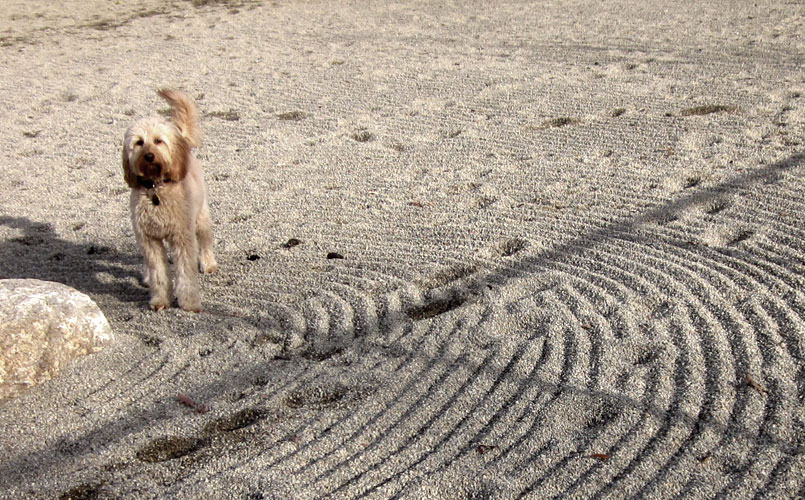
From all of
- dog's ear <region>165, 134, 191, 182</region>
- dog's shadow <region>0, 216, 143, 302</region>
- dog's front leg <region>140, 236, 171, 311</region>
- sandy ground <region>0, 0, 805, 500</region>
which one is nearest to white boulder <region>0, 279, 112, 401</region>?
sandy ground <region>0, 0, 805, 500</region>

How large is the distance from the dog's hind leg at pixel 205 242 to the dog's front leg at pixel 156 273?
0.40m

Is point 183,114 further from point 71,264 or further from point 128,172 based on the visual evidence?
point 71,264

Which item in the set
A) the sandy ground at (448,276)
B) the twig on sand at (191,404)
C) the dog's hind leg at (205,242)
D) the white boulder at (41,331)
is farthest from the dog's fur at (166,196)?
the twig on sand at (191,404)

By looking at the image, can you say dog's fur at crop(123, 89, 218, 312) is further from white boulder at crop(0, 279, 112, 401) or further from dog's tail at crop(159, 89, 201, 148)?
white boulder at crop(0, 279, 112, 401)

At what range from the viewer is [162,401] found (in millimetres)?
4191

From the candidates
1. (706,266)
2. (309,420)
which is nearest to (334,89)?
(706,266)

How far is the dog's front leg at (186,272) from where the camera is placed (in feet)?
17.0

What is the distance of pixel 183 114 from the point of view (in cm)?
529

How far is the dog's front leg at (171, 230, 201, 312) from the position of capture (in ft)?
17.0

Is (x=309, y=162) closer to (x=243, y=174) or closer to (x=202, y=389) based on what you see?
(x=243, y=174)

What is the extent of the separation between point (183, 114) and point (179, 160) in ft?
1.35

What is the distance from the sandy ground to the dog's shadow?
0.03 metres

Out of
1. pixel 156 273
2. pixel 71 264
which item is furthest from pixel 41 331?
pixel 71 264

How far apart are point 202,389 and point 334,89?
20.1ft
